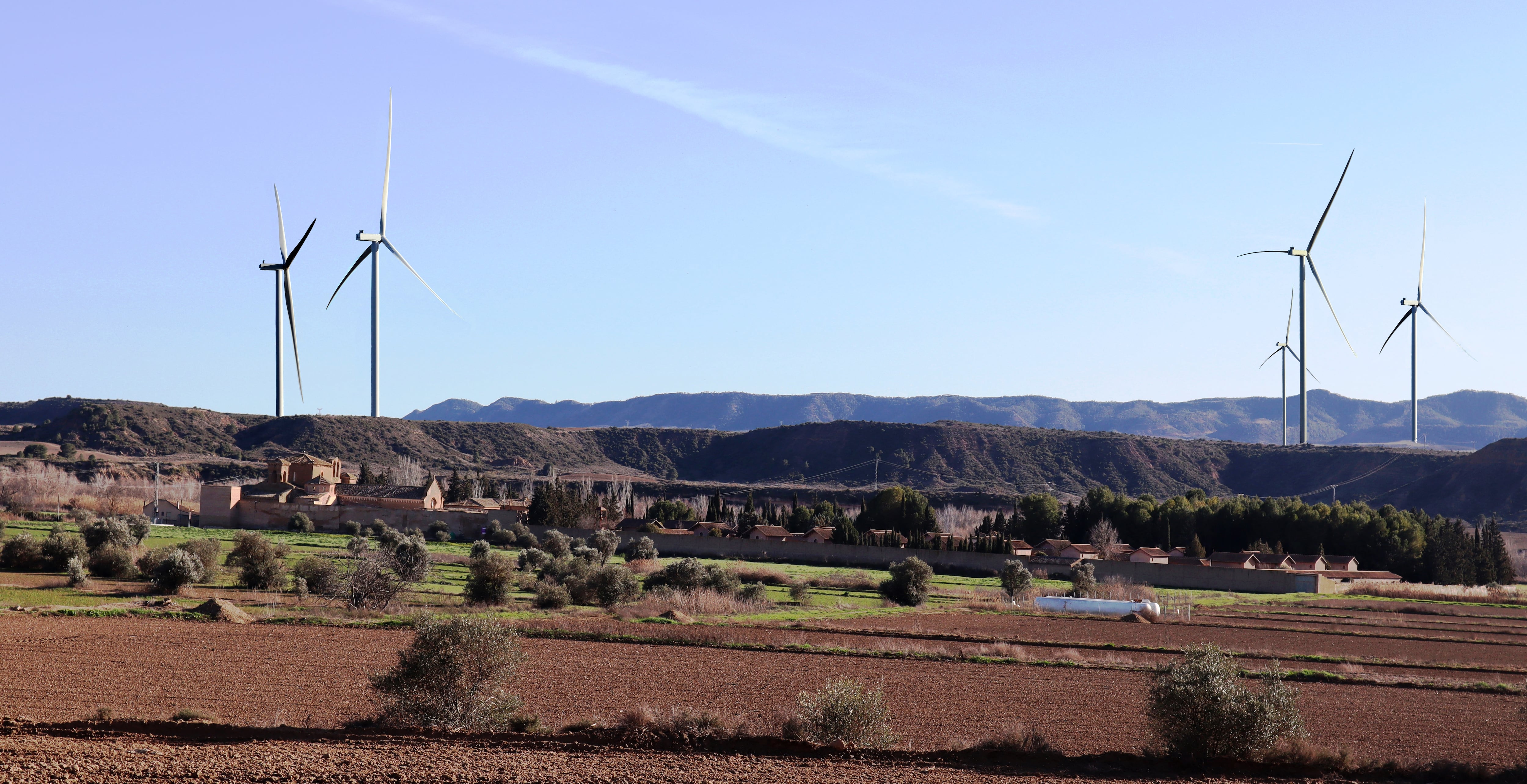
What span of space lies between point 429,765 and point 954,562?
67811 millimetres

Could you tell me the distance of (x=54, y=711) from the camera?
20125 mm

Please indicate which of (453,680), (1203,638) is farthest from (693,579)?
(453,680)

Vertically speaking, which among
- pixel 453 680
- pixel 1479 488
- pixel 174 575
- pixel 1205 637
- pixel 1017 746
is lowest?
pixel 1205 637

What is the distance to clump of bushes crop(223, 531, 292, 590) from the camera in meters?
47.3

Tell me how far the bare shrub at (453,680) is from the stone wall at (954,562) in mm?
58922

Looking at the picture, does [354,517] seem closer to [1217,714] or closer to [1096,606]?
[1096,606]

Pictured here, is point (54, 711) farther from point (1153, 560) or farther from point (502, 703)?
point (1153, 560)

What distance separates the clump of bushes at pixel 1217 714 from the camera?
1819 cm

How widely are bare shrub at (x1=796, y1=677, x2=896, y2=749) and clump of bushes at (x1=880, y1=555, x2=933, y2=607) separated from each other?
36.9m

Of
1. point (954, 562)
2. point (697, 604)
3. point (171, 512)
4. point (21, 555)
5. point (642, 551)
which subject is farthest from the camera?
point (171, 512)

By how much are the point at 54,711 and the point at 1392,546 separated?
3651 inches

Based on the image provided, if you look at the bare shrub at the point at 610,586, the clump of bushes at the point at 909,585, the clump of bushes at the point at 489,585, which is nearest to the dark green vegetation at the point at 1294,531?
the clump of bushes at the point at 909,585

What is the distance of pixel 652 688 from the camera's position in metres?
25.7

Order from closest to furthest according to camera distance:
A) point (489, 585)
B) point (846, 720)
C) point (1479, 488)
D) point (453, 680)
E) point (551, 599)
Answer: point (846, 720) < point (453, 680) < point (489, 585) < point (551, 599) < point (1479, 488)
